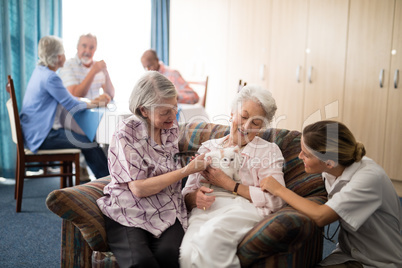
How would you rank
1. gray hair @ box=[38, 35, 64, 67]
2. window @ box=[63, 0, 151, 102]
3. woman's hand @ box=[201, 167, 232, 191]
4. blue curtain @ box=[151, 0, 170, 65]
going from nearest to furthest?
woman's hand @ box=[201, 167, 232, 191], gray hair @ box=[38, 35, 64, 67], window @ box=[63, 0, 151, 102], blue curtain @ box=[151, 0, 170, 65]

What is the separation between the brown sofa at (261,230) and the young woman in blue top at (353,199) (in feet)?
0.31

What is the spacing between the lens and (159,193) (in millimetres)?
1747

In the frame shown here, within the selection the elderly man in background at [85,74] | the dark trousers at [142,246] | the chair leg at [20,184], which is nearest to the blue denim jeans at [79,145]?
the chair leg at [20,184]

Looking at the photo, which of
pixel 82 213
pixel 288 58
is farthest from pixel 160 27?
pixel 82 213

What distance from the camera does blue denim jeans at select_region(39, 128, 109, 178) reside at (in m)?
3.34

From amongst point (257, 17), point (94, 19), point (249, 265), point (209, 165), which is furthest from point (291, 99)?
point (249, 265)

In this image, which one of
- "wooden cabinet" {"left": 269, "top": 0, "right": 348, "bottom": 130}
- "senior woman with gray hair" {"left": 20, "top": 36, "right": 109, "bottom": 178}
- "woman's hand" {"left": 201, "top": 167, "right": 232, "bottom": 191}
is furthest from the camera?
"wooden cabinet" {"left": 269, "top": 0, "right": 348, "bottom": 130}

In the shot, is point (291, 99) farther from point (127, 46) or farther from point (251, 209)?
point (251, 209)

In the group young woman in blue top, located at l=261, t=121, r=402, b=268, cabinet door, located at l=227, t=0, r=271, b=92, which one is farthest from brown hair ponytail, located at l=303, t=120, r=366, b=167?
cabinet door, located at l=227, t=0, r=271, b=92

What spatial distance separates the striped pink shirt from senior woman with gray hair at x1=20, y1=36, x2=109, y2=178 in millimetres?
1713

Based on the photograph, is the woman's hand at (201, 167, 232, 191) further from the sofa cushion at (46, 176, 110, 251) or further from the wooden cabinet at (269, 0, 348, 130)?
the wooden cabinet at (269, 0, 348, 130)

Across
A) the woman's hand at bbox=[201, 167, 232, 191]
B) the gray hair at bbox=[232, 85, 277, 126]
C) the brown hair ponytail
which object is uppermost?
the gray hair at bbox=[232, 85, 277, 126]

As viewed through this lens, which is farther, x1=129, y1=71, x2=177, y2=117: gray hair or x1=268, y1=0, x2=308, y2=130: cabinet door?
x1=268, y1=0, x2=308, y2=130: cabinet door

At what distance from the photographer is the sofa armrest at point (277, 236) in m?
1.45
